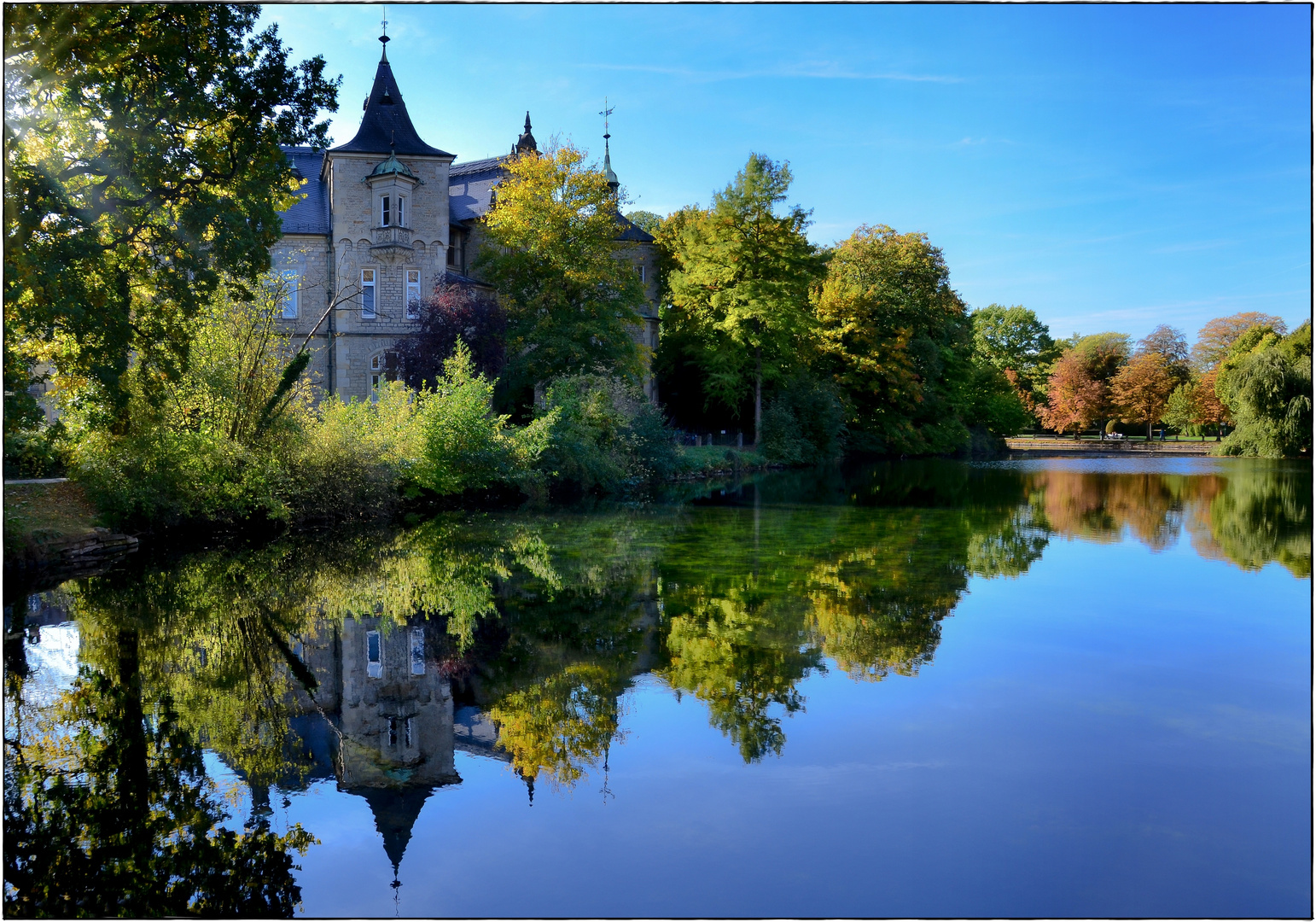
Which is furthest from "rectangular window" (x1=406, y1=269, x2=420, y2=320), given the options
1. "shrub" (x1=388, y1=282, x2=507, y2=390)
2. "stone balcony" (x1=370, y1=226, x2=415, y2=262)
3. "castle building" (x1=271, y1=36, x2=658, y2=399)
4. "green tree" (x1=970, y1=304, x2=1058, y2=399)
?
"green tree" (x1=970, y1=304, x2=1058, y2=399)

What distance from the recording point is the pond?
148 inches

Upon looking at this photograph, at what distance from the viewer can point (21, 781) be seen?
15.3ft

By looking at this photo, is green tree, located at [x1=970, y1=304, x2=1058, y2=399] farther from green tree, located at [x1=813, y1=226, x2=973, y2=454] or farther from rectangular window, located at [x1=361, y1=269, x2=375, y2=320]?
rectangular window, located at [x1=361, y1=269, x2=375, y2=320]

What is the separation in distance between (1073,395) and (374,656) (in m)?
61.7

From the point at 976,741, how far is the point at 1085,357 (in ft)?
203

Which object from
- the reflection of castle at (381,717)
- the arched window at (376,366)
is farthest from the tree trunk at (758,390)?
the reflection of castle at (381,717)

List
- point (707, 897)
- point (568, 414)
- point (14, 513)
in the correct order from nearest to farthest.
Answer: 1. point (707, 897)
2. point (14, 513)
3. point (568, 414)

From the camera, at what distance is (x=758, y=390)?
36375mm

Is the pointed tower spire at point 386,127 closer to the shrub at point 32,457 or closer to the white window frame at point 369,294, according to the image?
the white window frame at point 369,294

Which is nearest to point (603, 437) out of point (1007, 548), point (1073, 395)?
point (1007, 548)

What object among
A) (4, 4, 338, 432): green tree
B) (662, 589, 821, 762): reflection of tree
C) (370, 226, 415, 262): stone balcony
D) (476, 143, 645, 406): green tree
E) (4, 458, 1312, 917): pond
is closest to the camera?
(4, 458, 1312, 917): pond

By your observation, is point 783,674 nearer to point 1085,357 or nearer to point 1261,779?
point 1261,779

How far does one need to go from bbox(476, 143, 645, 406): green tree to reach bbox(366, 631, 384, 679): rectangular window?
2016 centimetres

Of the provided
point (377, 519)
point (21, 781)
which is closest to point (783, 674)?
point (21, 781)
